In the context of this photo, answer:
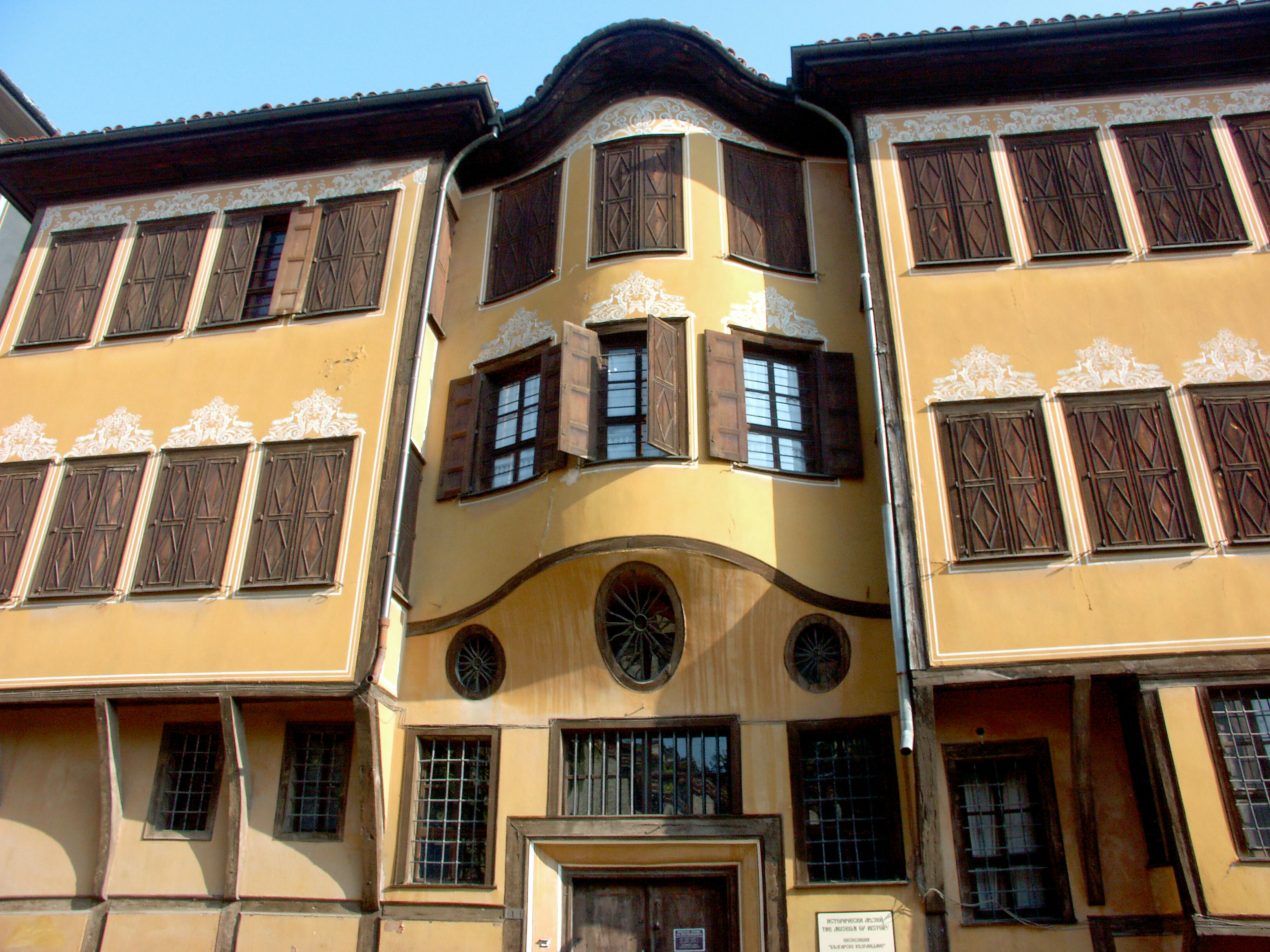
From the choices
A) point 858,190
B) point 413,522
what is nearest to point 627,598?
point 413,522

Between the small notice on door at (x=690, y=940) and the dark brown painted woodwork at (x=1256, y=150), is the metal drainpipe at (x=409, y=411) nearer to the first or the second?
the small notice on door at (x=690, y=940)

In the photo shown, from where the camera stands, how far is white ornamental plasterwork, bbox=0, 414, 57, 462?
11453 mm

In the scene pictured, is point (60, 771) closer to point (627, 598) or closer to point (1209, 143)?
point (627, 598)

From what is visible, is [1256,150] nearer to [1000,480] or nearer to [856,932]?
[1000,480]

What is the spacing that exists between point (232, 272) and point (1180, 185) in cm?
1072

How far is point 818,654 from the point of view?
9516mm

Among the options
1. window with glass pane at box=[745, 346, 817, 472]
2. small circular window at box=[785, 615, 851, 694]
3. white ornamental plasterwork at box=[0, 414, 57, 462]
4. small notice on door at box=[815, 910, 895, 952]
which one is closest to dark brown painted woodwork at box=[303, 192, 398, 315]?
white ornamental plasterwork at box=[0, 414, 57, 462]

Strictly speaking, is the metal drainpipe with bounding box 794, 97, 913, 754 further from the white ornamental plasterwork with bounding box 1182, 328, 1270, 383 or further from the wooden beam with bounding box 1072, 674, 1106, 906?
the white ornamental plasterwork with bounding box 1182, 328, 1270, 383

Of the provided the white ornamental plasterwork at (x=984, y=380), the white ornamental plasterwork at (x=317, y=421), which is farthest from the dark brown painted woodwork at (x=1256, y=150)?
the white ornamental plasterwork at (x=317, y=421)

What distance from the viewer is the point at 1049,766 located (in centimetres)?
866

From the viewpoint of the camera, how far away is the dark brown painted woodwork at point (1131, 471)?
8969 millimetres

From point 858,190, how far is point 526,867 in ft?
25.0

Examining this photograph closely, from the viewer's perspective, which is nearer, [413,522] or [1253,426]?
[1253,426]

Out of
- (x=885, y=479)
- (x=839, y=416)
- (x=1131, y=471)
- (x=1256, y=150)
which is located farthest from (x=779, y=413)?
(x=1256, y=150)
